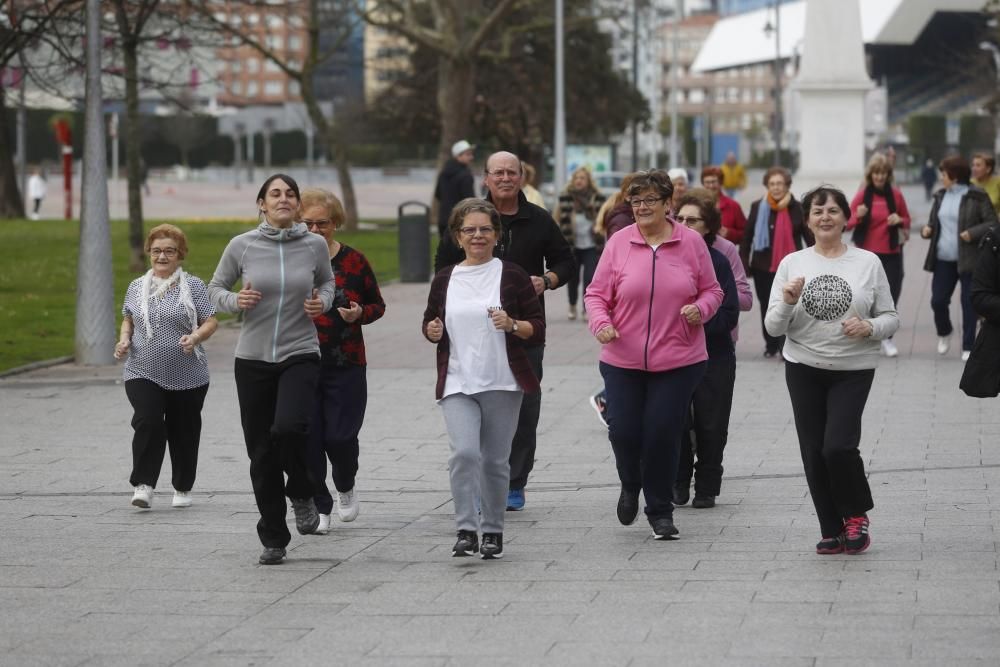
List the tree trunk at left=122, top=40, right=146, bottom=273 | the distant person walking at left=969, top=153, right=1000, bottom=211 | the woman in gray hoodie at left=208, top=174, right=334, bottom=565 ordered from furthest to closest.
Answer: the tree trunk at left=122, top=40, right=146, bottom=273 < the distant person walking at left=969, top=153, right=1000, bottom=211 < the woman in gray hoodie at left=208, top=174, right=334, bottom=565

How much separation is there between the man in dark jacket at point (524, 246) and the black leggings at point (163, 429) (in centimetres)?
157

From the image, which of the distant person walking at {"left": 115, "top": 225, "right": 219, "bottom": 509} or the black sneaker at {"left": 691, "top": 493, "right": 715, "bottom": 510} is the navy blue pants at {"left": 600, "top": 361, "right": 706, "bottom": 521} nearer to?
the black sneaker at {"left": 691, "top": 493, "right": 715, "bottom": 510}

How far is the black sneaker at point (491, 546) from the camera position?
7637mm

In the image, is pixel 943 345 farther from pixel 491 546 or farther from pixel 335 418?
pixel 491 546

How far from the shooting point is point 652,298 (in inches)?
308

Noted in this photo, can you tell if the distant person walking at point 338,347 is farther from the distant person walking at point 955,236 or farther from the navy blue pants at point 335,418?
the distant person walking at point 955,236

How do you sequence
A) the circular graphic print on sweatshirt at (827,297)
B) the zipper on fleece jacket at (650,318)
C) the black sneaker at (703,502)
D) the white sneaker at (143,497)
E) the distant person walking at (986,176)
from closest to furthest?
the circular graphic print on sweatshirt at (827,297) → the zipper on fleece jacket at (650,318) → the black sneaker at (703,502) → the white sneaker at (143,497) → the distant person walking at (986,176)

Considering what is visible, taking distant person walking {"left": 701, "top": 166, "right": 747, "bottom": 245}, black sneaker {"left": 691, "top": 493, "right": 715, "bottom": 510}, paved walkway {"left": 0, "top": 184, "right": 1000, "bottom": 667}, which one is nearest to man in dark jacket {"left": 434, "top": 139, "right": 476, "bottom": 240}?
distant person walking {"left": 701, "top": 166, "right": 747, "bottom": 245}

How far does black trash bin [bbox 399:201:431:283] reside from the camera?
25203 millimetres

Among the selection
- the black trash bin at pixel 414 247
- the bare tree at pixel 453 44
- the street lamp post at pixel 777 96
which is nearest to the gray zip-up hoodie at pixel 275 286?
the black trash bin at pixel 414 247

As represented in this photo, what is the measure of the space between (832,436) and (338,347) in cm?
215

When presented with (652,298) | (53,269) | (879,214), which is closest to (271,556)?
(652,298)

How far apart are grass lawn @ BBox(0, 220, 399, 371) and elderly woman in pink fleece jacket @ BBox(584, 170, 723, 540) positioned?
877 centimetres

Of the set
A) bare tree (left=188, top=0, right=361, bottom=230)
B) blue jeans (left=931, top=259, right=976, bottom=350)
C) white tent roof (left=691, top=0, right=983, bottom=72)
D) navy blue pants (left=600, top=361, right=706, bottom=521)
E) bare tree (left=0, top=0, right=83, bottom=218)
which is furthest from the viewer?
white tent roof (left=691, top=0, right=983, bottom=72)
